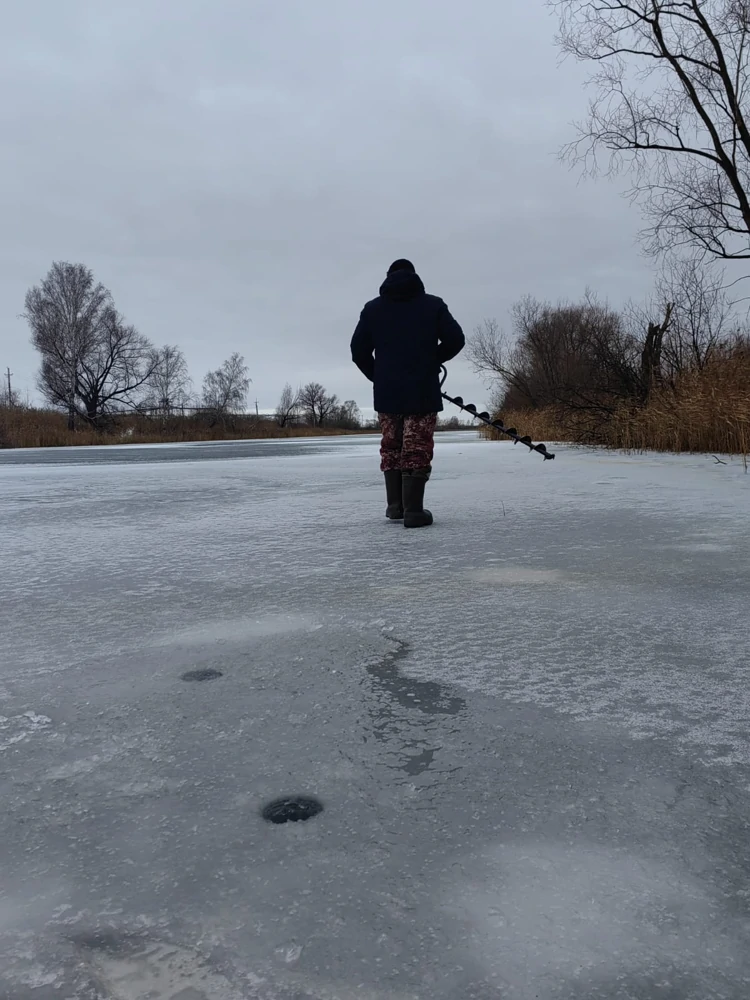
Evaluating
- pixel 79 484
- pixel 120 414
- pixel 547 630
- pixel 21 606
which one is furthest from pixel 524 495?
pixel 120 414

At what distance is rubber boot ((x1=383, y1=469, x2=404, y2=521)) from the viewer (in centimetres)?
387

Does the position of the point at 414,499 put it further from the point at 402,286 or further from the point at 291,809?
the point at 291,809

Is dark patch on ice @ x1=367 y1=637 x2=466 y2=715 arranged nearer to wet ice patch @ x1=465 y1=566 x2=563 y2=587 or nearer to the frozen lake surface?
the frozen lake surface

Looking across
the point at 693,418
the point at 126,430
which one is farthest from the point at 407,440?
the point at 126,430

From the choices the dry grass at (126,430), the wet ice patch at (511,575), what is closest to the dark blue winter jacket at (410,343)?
the wet ice patch at (511,575)

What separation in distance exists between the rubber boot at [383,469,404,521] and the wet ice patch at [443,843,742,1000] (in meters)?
3.07

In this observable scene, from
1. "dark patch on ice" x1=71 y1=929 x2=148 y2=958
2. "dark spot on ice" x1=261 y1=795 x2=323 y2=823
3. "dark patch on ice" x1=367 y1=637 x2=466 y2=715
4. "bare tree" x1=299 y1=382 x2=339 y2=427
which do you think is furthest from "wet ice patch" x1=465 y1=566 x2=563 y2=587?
"bare tree" x1=299 y1=382 x2=339 y2=427

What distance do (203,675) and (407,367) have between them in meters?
2.67

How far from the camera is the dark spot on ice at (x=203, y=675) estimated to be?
4.60 ft

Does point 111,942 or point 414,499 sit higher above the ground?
point 414,499

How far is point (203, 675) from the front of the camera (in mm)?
1422

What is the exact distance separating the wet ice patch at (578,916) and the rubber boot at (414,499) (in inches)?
109

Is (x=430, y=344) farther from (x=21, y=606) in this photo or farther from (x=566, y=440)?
(x=566, y=440)

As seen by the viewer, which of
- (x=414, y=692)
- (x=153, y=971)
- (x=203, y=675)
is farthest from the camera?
(x=203, y=675)
